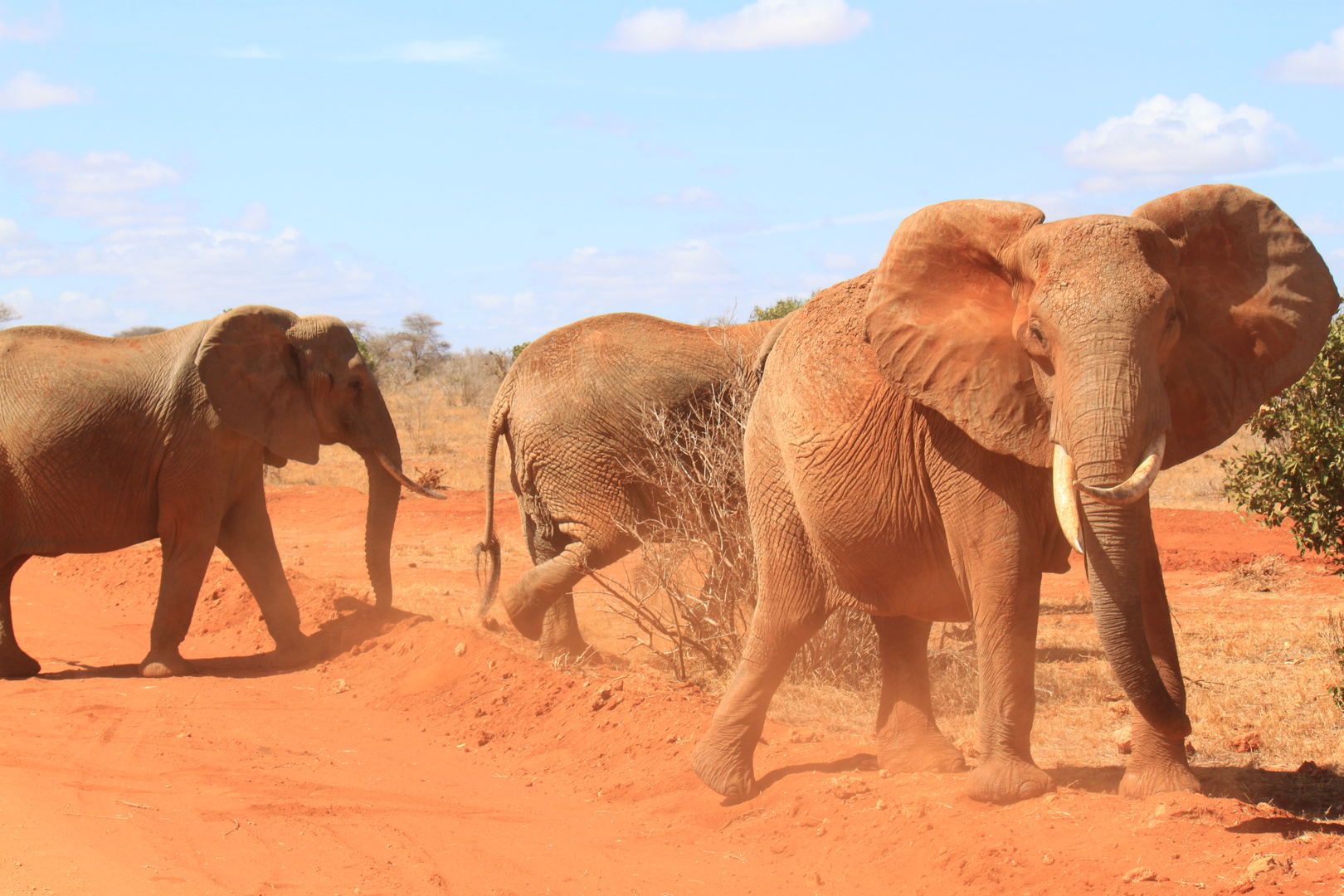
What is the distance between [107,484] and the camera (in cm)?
866

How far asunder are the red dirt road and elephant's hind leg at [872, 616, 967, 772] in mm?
169

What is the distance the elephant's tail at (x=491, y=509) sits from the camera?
913 cm

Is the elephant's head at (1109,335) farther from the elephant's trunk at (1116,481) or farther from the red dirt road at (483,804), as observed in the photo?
the red dirt road at (483,804)

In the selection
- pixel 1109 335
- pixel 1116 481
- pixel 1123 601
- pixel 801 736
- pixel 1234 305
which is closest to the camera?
pixel 1116 481

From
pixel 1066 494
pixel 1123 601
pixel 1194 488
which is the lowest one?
pixel 1194 488

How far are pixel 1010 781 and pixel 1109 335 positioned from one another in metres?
1.77

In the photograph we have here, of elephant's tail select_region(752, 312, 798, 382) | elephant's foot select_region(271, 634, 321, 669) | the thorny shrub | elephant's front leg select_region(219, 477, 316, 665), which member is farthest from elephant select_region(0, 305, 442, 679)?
elephant's tail select_region(752, 312, 798, 382)

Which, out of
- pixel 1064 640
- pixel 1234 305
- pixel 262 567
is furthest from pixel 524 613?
pixel 1234 305

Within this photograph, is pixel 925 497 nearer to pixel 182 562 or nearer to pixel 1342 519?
pixel 1342 519

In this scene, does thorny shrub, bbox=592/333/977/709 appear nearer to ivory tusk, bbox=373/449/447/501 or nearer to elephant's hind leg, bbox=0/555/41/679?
ivory tusk, bbox=373/449/447/501

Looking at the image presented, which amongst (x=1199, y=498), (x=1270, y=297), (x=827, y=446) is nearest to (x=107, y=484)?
(x=827, y=446)

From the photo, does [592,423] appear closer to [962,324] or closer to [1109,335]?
[962,324]

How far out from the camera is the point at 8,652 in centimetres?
868

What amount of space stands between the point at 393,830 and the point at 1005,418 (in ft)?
10.1
